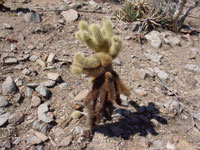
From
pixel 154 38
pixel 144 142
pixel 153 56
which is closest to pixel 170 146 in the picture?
pixel 144 142

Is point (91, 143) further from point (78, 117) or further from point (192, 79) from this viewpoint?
point (192, 79)

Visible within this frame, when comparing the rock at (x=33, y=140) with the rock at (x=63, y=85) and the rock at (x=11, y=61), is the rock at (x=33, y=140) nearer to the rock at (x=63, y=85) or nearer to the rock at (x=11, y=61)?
the rock at (x=63, y=85)

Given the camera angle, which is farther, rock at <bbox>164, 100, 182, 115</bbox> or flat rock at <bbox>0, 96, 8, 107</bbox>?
rock at <bbox>164, 100, 182, 115</bbox>

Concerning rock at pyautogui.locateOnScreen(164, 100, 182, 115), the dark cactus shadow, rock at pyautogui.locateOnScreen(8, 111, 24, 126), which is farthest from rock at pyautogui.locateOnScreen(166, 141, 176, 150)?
rock at pyautogui.locateOnScreen(8, 111, 24, 126)

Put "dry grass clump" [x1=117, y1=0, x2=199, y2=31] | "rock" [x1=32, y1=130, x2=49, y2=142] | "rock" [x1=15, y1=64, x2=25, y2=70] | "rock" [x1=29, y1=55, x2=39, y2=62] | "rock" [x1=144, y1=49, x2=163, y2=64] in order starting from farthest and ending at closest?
"dry grass clump" [x1=117, y1=0, x2=199, y2=31] < "rock" [x1=144, y1=49, x2=163, y2=64] < "rock" [x1=29, y1=55, x2=39, y2=62] < "rock" [x1=15, y1=64, x2=25, y2=70] < "rock" [x1=32, y1=130, x2=49, y2=142]

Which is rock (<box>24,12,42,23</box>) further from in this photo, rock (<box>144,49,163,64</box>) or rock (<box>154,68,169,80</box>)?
rock (<box>154,68,169,80</box>)

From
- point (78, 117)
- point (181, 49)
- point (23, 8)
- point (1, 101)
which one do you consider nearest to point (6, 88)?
point (1, 101)

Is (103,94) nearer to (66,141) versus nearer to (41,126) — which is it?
(66,141)

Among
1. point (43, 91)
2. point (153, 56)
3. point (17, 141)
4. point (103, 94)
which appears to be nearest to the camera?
point (103, 94)
